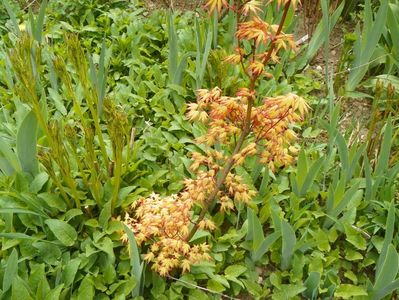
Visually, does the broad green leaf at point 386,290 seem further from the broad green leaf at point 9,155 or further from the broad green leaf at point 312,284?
the broad green leaf at point 9,155

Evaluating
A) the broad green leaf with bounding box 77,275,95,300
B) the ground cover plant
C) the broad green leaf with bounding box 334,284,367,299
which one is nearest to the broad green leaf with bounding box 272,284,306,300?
the ground cover plant

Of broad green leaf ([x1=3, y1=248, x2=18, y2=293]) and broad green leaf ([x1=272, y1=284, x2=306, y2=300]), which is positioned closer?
broad green leaf ([x1=3, y1=248, x2=18, y2=293])

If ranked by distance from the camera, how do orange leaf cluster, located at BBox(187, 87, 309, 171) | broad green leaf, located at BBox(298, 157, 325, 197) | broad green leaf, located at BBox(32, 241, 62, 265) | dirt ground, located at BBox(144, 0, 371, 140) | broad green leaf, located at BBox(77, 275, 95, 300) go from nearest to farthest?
1. orange leaf cluster, located at BBox(187, 87, 309, 171)
2. broad green leaf, located at BBox(77, 275, 95, 300)
3. broad green leaf, located at BBox(32, 241, 62, 265)
4. broad green leaf, located at BBox(298, 157, 325, 197)
5. dirt ground, located at BBox(144, 0, 371, 140)

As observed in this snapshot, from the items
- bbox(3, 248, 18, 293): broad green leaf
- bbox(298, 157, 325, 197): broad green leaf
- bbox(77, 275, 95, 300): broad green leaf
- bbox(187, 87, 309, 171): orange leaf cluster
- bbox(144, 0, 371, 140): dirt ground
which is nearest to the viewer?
bbox(187, 87, 309, 171): orange leaf cluster

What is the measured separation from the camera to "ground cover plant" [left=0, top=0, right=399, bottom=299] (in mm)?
1620

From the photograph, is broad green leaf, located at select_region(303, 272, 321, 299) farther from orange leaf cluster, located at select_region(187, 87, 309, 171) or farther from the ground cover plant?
orange leaf cluster, located at select_region(187, 87, 309, 171)

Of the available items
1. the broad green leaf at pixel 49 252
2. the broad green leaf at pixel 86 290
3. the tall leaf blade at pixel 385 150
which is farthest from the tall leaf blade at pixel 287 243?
the broad green leaf at pixel 49 252

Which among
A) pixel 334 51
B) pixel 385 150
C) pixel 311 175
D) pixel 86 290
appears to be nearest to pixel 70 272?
pixel 86 290

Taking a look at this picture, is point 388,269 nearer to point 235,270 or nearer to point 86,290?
point 235,270

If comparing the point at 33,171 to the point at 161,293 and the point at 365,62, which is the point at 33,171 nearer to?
the point at 161,293

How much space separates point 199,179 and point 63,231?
57cm

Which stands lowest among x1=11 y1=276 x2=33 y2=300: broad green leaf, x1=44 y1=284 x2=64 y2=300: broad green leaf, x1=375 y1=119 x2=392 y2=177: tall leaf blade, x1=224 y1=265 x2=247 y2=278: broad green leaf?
x1=224 y1=265 x2=247 y2=278: broad green leaf

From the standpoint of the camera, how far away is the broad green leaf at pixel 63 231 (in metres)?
1.83

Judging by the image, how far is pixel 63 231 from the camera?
185 cm
